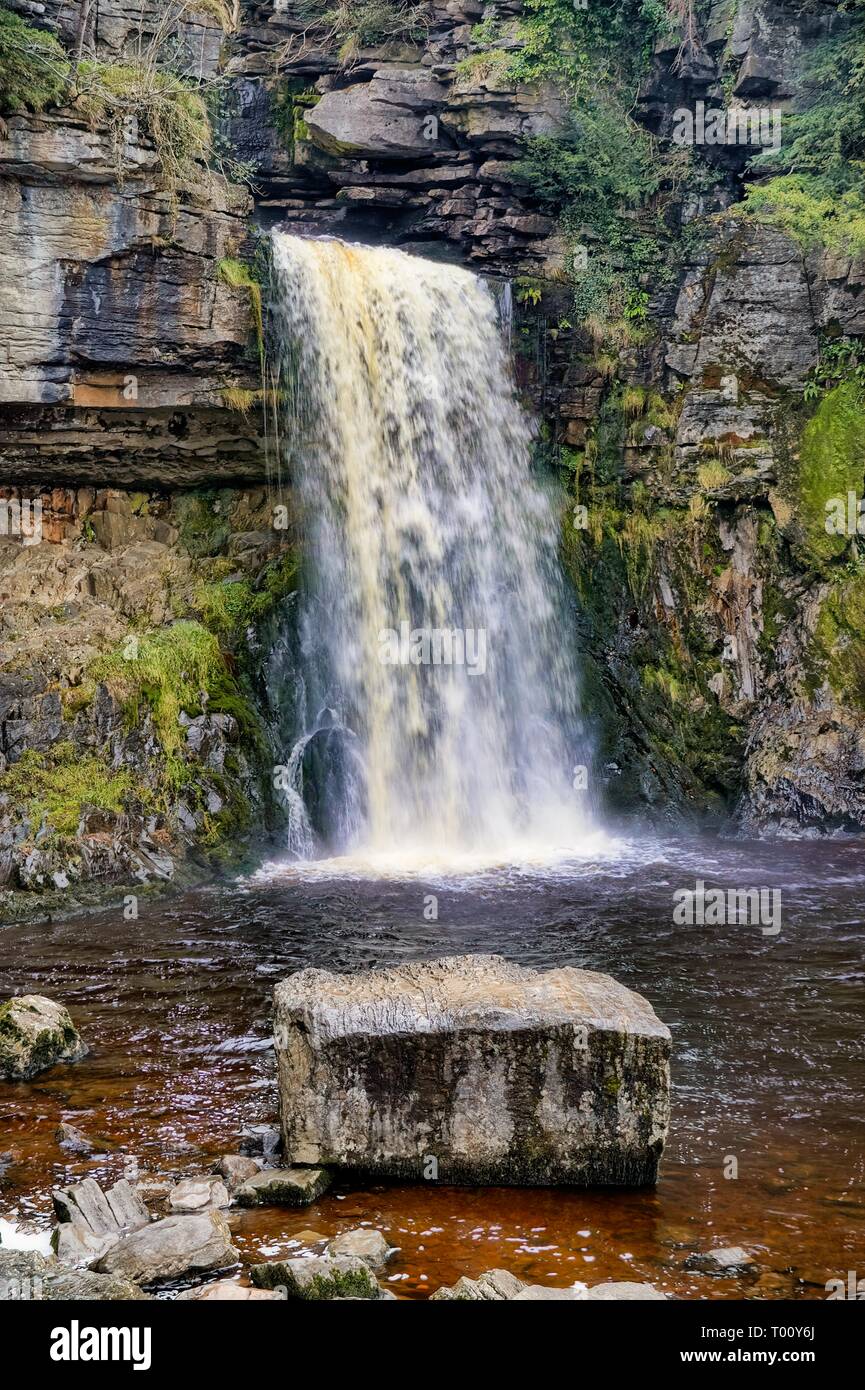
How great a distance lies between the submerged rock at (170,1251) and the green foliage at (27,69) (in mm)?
11087

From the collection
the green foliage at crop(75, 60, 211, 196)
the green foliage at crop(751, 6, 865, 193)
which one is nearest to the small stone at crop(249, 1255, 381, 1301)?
the green foliage at crop(75, 60, 211, 196)

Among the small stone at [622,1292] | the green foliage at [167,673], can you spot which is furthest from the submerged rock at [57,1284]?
the green foliage at [167,673]

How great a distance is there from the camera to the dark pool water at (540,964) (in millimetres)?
5066

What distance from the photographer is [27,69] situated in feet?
39.8

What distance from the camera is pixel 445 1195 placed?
5.48m

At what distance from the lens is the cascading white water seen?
46.3ft

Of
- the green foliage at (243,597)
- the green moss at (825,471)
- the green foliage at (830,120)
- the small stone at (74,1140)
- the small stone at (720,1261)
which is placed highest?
the green foliage at (830,120)

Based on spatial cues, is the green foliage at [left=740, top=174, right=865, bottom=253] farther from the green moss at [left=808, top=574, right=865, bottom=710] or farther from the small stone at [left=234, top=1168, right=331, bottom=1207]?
the small stone at [left=234, top=1168, right=331, bottom=1207]

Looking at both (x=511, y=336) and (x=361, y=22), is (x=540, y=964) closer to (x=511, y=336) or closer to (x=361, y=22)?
(x=511, y=336)

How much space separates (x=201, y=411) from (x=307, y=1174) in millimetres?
10155

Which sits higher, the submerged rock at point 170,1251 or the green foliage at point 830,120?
the green foliage at point 830,120

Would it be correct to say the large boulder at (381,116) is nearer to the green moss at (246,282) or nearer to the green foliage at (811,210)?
the green moss at (246,282)

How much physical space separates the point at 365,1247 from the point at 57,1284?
118 cm

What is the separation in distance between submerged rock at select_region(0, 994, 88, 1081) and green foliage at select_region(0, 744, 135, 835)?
4686 mm
